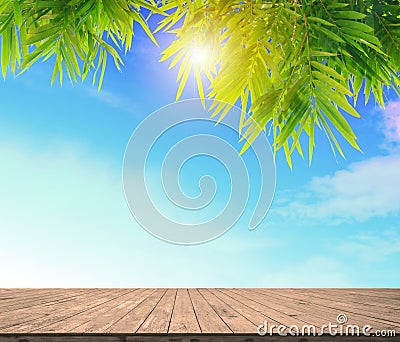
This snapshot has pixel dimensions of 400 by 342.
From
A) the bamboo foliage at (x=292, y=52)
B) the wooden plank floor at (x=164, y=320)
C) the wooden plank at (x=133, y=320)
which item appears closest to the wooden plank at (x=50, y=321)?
the wooden plank floor at (x=164, y=320)

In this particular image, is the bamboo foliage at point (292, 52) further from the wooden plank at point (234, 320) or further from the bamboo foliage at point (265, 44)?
the wooden plank at point (234, 320)

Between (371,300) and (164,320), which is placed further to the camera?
(371,300)

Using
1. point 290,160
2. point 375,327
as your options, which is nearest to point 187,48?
point 290,160

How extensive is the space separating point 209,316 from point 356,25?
1718 millimetres

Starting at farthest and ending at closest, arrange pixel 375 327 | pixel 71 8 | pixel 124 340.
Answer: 1. pixel 71 8
2. pixel 375 327
3. pixel 124 340

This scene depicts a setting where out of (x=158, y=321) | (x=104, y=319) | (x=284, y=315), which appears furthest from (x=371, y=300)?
(x=104, y=319)

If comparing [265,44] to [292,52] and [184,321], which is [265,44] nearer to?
[292,52]

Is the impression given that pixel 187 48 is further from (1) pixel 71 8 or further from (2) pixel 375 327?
(2) pixel 375 327

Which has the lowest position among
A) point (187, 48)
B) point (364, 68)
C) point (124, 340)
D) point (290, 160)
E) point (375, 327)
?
point (124, 340)

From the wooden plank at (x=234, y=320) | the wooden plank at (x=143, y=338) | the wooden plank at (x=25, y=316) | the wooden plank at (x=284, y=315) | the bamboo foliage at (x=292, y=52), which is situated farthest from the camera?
the bamboo foliage at (x=292, y=52)

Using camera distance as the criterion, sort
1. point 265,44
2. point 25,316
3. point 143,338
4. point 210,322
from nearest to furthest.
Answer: point 143,338 → point 210,322 → point 25,316 → point 265,44

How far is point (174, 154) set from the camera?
367 centimetres

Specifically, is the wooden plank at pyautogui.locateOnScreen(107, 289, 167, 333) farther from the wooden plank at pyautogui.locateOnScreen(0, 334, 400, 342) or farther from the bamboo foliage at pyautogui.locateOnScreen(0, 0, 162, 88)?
the bamboo foliage at pyautogui.locateOnScreen(0, 0, 162, 88)

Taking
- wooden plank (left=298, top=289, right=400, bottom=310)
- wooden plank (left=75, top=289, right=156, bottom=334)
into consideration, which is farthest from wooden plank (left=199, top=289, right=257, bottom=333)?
wooden plank (left=298, top=289, right=400, bottom=310)
